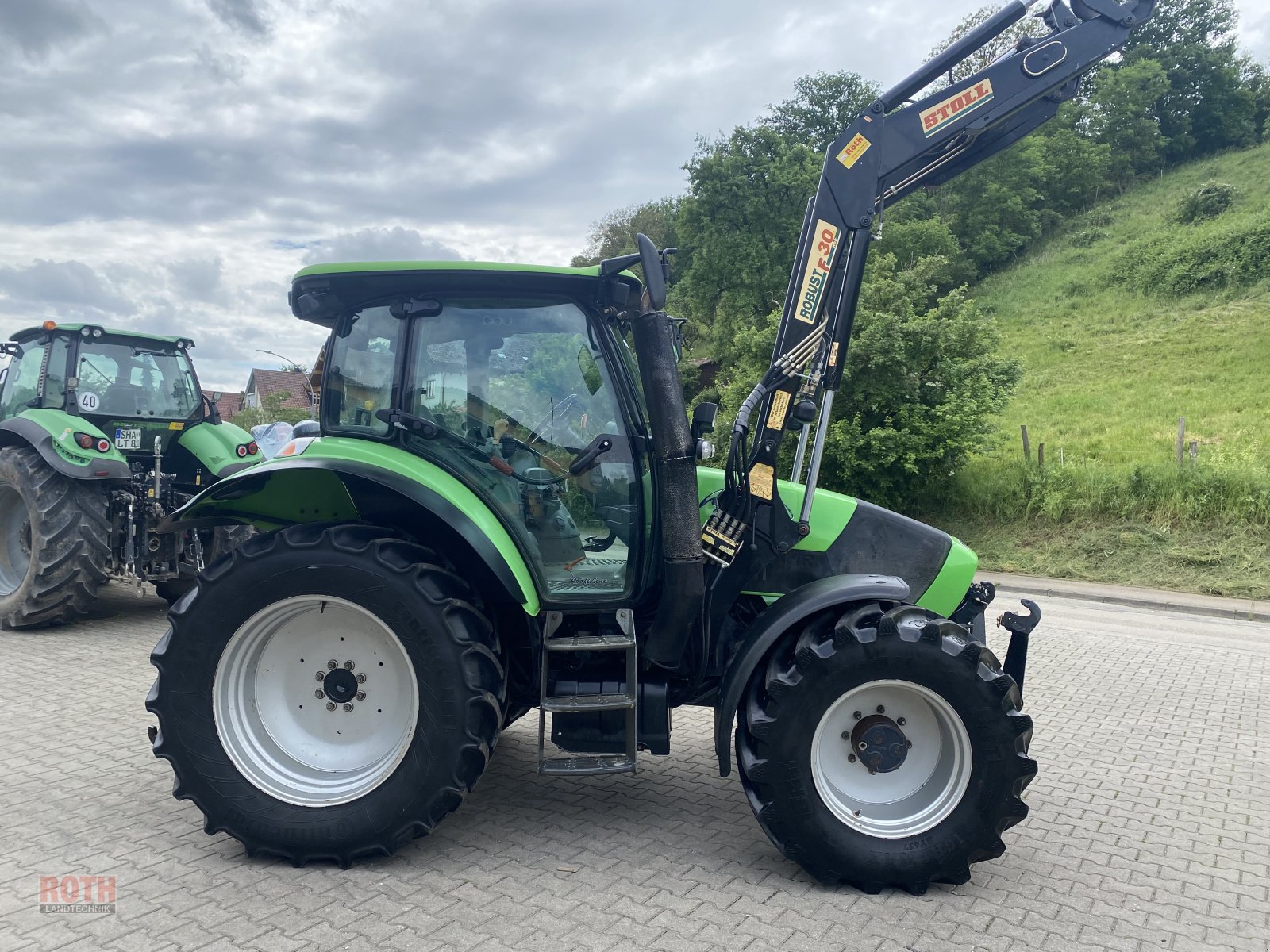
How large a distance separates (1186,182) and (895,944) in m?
59.5

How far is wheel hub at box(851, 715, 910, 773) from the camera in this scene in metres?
3.35

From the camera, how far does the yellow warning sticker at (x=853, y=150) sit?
3.78 m

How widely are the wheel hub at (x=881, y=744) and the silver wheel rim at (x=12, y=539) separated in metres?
7.49

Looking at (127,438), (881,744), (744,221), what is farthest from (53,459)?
(744,221)

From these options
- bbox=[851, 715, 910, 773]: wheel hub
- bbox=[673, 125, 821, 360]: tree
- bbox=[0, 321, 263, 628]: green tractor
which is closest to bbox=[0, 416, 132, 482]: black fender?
bbox=[0, 321, 263, 628]: green tractor

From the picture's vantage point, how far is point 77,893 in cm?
306

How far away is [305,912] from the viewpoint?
2.98 meters

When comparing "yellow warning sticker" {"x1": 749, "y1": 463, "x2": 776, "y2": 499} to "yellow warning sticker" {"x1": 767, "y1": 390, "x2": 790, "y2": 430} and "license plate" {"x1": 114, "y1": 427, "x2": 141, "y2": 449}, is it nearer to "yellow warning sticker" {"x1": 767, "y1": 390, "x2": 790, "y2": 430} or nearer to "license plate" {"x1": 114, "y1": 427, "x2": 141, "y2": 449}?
"yellow warning sticker" {"x1": 767, "y1": 390, "x2": 790, "y2": 430}

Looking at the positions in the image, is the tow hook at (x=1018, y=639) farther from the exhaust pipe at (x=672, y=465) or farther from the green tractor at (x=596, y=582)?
the exhaust pipe at (x=672, y=465)

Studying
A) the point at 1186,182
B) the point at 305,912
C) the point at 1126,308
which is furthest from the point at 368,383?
the point at 1186,182

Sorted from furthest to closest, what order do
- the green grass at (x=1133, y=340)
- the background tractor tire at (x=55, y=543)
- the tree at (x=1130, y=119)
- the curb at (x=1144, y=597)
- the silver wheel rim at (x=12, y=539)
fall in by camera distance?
the tree at (x=1130, y=119), the green grass at (x=1133, y=340), the curb at (x=1144, y=597), the silver wheel rim at (x=12, y=539), the background tractor tire at (x=55, y=543)

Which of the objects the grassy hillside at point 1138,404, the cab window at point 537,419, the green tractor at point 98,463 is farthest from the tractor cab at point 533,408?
the grassy hillside at point 1138,404

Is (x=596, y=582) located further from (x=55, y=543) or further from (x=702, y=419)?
(x=55, y=543)

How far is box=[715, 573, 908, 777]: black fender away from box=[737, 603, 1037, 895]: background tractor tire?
3.1 inches
